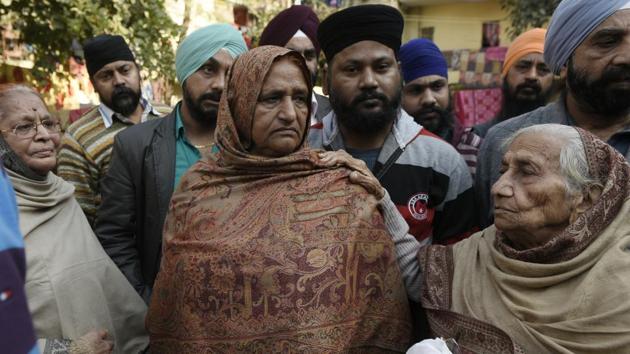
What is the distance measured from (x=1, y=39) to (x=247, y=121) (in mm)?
7991

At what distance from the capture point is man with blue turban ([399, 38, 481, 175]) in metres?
4.62

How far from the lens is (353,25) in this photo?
3.16 meters

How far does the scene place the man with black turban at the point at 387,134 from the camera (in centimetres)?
296

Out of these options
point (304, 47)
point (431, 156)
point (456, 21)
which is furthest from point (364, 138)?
point (456, 21)

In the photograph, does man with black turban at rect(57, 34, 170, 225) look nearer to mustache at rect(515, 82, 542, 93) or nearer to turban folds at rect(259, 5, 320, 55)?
turban folds at rect(259, 5, 320, 55)

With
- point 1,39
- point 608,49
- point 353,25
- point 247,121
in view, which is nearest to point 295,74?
point 247,121

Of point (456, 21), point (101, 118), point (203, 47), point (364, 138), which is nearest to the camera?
point (364, 138)

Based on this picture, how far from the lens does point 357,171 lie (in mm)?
2557

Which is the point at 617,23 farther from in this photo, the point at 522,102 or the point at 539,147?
the point at 522,102

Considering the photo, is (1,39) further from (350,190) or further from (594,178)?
(594,178)

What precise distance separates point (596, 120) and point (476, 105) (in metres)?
6.52

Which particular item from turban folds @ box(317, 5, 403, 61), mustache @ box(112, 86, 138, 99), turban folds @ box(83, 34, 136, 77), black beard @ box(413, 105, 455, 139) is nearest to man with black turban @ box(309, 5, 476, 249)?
turban folds @ box(317, 5, 403, 61)

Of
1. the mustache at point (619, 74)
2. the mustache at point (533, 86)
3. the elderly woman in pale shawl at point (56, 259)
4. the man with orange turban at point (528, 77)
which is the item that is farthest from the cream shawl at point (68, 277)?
the mustache at point (533, 86)

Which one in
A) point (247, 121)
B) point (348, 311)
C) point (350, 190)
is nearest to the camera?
point (348, 311)
